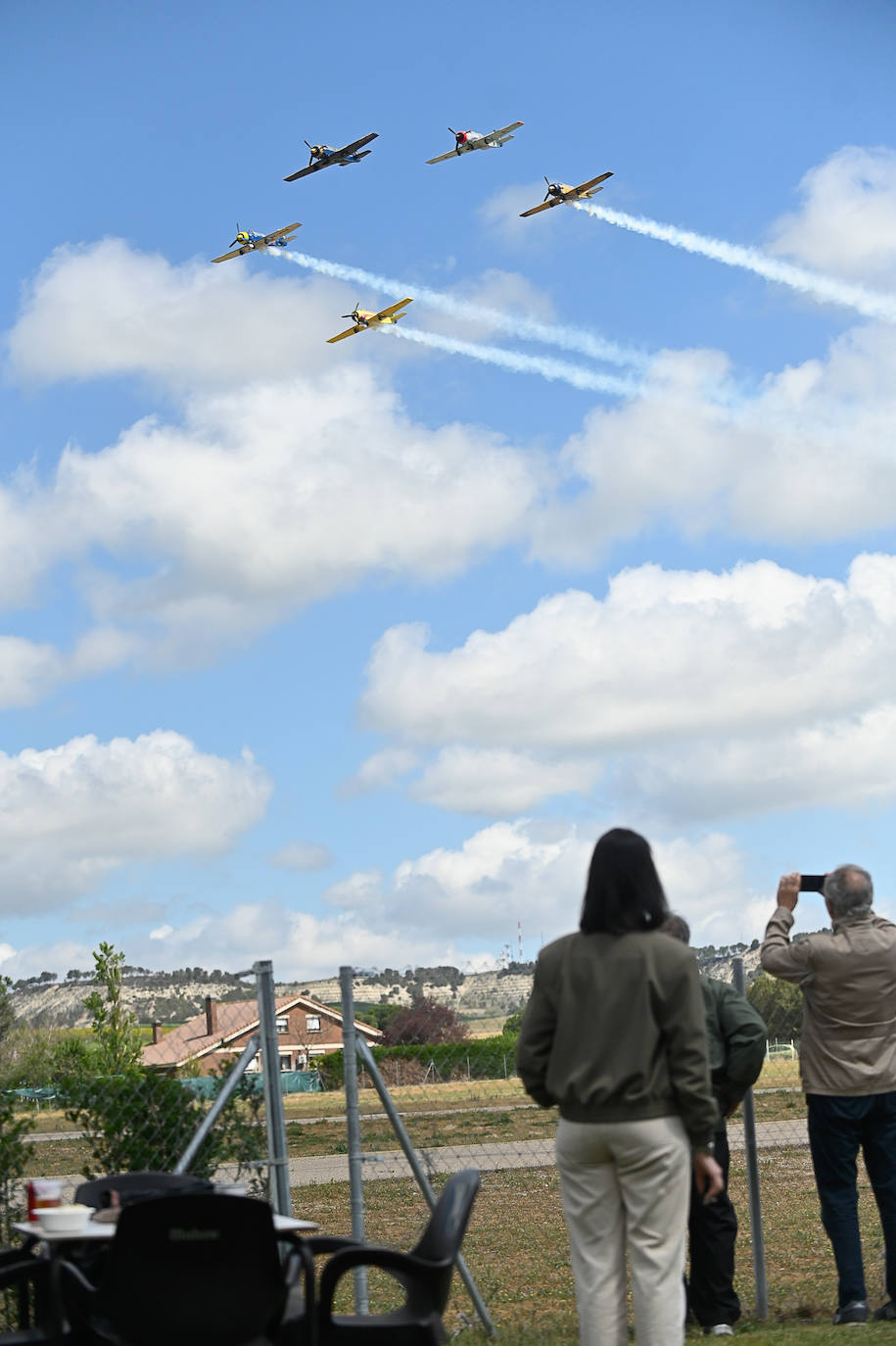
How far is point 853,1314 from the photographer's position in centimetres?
699

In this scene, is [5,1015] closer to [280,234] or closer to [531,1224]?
[531,1224]

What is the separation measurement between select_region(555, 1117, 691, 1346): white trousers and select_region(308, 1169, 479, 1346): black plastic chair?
378 millimetres

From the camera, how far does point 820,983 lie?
6.96 metres

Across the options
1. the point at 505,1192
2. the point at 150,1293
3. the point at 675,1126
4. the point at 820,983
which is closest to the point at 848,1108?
the point at 820,983

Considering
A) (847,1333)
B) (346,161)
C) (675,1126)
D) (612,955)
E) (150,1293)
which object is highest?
(346,161)

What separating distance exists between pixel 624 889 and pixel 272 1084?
2778 mm

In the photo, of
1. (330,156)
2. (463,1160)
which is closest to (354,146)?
(330,156)

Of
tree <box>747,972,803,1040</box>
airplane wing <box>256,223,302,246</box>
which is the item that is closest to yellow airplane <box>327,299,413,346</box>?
airplane wing <box>256,223,302,246</box>


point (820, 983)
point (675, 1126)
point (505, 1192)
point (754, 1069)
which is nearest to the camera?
point (675, 1126)

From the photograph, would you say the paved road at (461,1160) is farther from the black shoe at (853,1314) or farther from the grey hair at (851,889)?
the grey hair at (851,889)

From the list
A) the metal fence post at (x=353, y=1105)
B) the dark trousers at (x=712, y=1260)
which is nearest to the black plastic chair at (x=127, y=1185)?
the metal fence post at (x=353, y=1105)

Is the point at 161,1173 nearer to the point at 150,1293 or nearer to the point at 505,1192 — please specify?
the point at 150,1293

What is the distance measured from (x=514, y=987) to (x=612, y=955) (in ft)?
12.1

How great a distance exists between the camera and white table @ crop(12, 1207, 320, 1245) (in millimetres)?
4688
